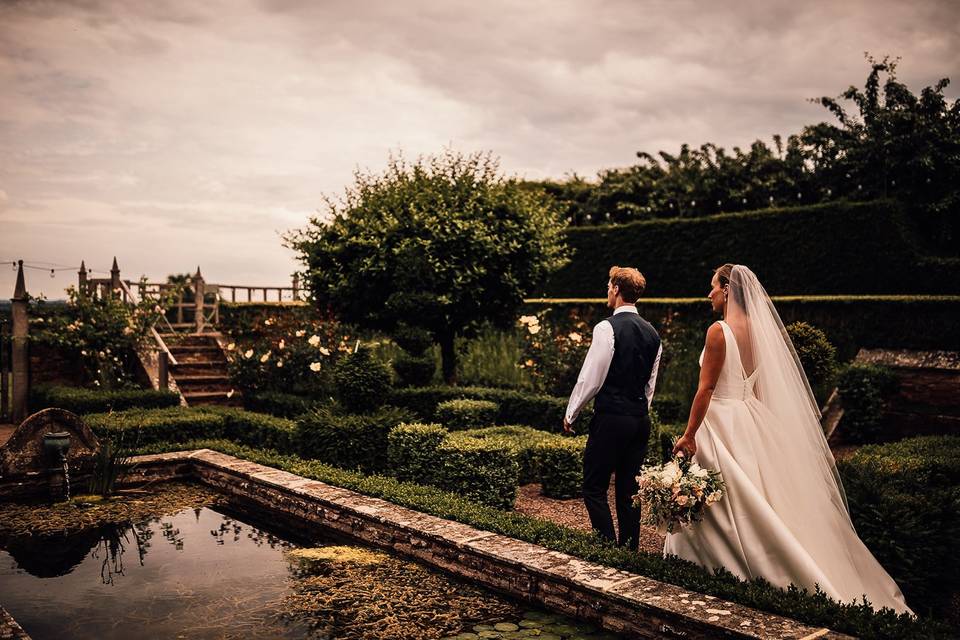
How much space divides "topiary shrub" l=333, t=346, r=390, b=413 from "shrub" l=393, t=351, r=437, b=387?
3.11 meters

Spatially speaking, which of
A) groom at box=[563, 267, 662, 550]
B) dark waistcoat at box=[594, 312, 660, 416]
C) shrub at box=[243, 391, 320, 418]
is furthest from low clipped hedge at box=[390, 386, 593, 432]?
dark waistcoat at box=[594, 312, 660, 416]

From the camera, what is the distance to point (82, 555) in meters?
6.02

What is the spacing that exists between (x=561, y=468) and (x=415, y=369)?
4.90m

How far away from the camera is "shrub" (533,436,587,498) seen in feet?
24.9

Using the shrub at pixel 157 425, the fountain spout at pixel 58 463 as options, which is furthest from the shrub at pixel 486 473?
the shrub at pixel 157 425

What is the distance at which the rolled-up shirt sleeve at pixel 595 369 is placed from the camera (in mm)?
4734

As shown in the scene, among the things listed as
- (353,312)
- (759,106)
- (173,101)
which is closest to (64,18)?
(173,101)

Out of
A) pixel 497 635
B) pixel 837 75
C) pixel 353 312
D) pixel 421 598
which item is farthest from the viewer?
pixel 837 75

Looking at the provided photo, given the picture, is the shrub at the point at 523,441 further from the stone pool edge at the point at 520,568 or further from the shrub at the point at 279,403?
the shrub at the point at 279,403

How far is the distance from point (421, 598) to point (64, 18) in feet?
31.7

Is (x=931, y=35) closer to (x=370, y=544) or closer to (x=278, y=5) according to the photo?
(x=278, y=5)

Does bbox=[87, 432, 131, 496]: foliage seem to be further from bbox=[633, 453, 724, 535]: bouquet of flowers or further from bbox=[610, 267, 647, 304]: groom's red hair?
bbox=[633, 453, 724, 535]: bouquet of flowers

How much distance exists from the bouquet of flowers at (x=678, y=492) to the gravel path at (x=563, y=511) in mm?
1704

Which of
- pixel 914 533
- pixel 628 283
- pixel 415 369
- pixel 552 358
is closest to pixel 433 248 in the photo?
pixel 415 369
